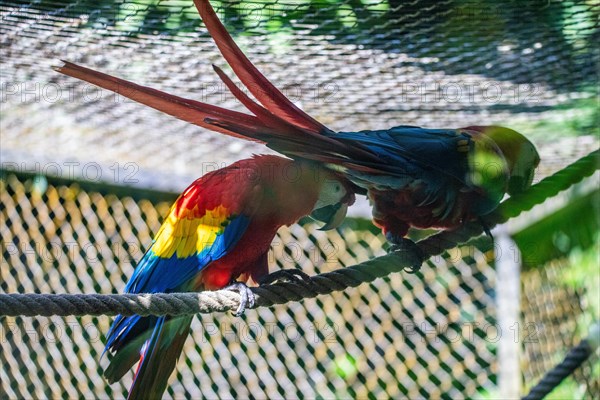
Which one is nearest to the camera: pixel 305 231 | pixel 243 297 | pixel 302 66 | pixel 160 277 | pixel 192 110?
pixel 192 110

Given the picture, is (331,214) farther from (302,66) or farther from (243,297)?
(302,66)

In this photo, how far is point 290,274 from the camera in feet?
3.90

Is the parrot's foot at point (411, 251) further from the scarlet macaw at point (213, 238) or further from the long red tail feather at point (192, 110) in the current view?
the long red tail feather at point (192, 110)

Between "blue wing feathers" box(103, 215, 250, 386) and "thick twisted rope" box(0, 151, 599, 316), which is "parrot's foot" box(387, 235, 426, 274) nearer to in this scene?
"thick twisted rope" box(0, 151, 599, 316)

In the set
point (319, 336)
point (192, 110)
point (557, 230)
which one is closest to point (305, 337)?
point (319, 336)

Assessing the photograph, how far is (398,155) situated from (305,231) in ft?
2.87

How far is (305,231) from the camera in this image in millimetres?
1973

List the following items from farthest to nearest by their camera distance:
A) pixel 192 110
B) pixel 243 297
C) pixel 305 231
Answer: pixel 305 231 < pixel 243 297 < pixel 192 110

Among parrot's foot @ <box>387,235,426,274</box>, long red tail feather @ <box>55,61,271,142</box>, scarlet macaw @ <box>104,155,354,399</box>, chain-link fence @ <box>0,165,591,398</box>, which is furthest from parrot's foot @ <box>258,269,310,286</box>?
chain-link fence @ <box>0,165,591,398</box>

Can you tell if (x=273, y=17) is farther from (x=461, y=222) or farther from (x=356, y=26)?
(x=461, y=222)

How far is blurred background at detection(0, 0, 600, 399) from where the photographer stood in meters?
1.56

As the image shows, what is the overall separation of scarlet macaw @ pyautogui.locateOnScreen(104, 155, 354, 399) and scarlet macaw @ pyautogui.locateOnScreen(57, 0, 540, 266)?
7cm

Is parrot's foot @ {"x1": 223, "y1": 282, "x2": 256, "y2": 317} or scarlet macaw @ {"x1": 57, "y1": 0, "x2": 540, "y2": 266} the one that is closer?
scarlet macaw @ {"x1": 57, "y1": 0, "x2": 540, "y2": 266}

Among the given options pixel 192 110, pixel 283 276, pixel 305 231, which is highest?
pixel 192 110
